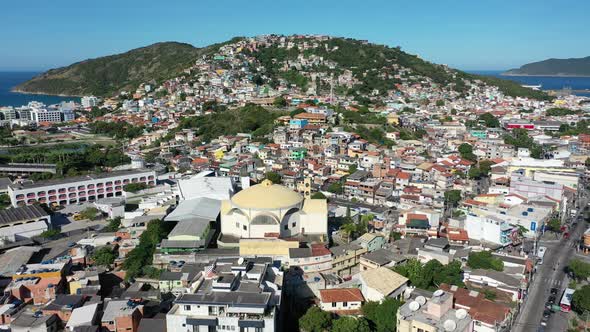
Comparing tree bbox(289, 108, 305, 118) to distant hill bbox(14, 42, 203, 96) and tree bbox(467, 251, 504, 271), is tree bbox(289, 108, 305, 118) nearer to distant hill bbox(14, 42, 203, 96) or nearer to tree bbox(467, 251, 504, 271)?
tree bbox(467, 251, 504, 271)

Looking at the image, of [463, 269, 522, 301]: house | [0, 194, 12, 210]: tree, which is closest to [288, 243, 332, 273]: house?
[463, 269, 522, 301]: house

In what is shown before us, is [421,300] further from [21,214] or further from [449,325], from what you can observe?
[21,214]

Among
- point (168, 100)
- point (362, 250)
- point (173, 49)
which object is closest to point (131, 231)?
point (362, 250)

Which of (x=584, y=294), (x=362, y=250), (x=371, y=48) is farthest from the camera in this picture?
(x=371, y=48)

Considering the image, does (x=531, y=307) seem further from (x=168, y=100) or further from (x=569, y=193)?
(x=168, y=100)

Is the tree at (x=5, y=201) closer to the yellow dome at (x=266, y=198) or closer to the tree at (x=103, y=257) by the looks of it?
the tree at (x=103, y=257)

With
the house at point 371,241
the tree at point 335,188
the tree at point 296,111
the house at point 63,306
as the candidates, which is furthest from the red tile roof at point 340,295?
the tree at point 296,111
